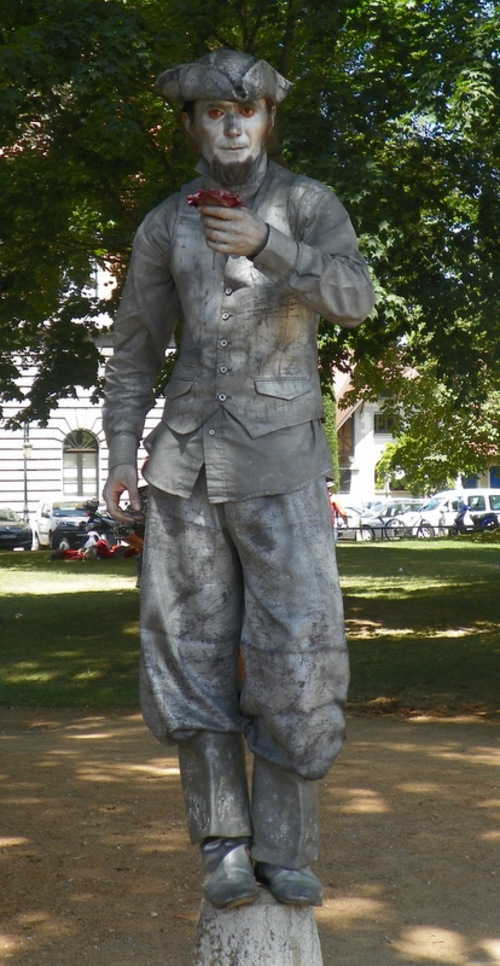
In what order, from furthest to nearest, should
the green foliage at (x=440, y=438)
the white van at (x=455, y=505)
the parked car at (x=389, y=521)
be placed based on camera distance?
the white van at (x=455, y=505) < the parked car at (x=389, y=521) < the green foliage at (x=440, y=438)

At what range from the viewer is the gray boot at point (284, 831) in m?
4.22

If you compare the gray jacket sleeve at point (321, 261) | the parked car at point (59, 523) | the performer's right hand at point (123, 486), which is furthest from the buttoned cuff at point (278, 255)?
the parked car at point (59, 523)

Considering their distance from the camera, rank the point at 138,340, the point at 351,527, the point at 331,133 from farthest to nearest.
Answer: the point at 351,527 < the point at 331,133 < the point at 138,340

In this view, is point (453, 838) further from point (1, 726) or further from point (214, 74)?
point (1, 726)

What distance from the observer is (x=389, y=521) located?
53312 millimetres

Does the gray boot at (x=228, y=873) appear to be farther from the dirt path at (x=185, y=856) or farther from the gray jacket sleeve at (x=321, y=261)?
the gray jacket sleeve at (x=321, y=261)

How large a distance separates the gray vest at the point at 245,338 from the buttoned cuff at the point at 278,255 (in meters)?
0.20

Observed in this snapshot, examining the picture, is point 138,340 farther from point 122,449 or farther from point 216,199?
point 216,199

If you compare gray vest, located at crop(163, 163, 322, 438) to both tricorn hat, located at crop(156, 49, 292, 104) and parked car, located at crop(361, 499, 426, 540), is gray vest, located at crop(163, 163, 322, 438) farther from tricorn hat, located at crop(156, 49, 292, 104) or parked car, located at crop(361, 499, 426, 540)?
parked car, located at crop(361, 499, 426, 540)

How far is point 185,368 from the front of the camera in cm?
439

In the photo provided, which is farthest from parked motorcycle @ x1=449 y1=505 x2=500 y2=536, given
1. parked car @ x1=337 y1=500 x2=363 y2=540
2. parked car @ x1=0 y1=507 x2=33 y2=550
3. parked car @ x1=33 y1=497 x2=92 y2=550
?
parked car @ x1=0 y1=507 x2=33 y2=550

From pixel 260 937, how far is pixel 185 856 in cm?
290

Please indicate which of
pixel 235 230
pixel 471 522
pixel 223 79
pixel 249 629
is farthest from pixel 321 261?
pixel 471 522

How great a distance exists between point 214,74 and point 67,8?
9359mm
